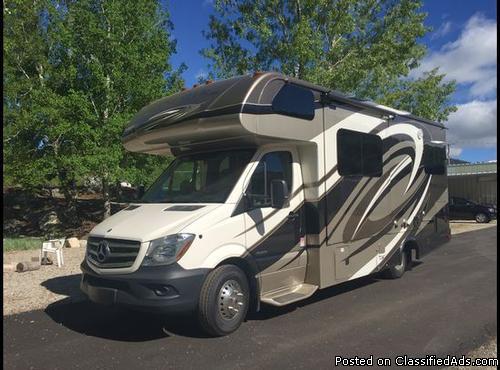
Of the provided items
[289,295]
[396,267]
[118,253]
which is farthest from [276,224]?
[396,267]

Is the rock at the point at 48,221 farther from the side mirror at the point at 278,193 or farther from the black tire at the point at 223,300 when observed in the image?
the black tire at the point at 223,300

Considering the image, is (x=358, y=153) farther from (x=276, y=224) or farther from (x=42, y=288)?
(x=42, y=288)

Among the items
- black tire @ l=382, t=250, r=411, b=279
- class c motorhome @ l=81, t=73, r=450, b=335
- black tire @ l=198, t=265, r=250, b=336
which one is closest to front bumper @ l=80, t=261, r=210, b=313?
class c motorhome @ l=81, t=73, r=450, b=335

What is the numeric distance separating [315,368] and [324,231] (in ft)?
8.53

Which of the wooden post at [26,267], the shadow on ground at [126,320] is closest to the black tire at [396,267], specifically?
the shadow on ground at [126,320]

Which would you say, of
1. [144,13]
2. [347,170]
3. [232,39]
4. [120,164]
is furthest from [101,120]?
[347,170]

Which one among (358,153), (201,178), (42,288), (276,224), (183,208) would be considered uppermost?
(358,153)

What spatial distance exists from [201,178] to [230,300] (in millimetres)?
1670

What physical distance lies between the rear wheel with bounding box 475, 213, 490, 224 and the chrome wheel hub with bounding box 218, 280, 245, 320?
24.9 meters

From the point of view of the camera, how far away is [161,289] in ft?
17.9

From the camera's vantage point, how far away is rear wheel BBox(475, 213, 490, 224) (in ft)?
89.8

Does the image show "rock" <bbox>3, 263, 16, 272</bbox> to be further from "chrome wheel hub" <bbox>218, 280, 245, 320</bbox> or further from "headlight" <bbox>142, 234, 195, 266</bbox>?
"chrome wheel hub" <bbox>218, 280, 245, 320</bbox>

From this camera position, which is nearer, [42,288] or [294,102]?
[294,102]

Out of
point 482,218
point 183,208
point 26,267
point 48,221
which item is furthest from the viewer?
point 482,218
